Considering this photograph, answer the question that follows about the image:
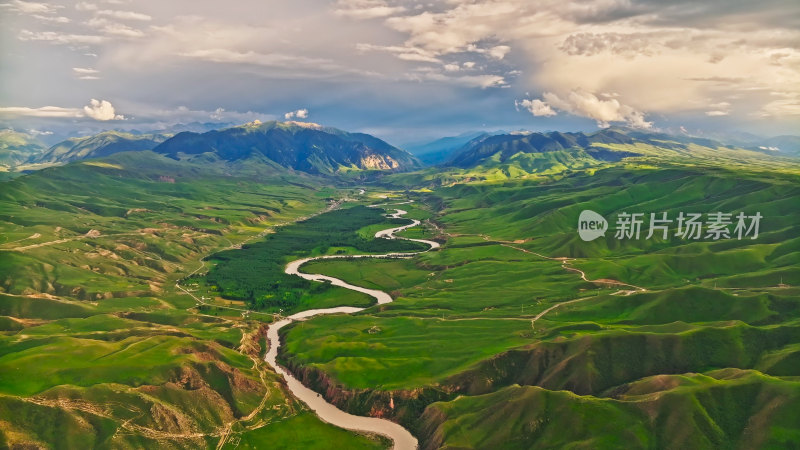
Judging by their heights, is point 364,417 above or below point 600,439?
below

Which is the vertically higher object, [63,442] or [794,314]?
[794,314]

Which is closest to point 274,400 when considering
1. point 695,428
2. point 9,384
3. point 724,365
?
point 9,384

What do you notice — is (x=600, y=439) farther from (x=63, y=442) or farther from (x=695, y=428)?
(x=63, y=442)

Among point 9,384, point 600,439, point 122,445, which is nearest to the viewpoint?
point 600,439

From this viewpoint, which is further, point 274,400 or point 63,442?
point 274,400

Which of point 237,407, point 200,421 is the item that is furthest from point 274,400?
point 200,421

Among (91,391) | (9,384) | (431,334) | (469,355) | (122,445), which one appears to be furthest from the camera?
(431,334)

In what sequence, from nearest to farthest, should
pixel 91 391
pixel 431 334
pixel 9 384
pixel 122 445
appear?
pixel 122 445 < pixel 91 391 < pixel 9 384 < pixel 431 334

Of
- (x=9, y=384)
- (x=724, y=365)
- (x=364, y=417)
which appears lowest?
(x=364, y=417)

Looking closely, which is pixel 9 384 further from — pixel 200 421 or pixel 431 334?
pixel 431 334
